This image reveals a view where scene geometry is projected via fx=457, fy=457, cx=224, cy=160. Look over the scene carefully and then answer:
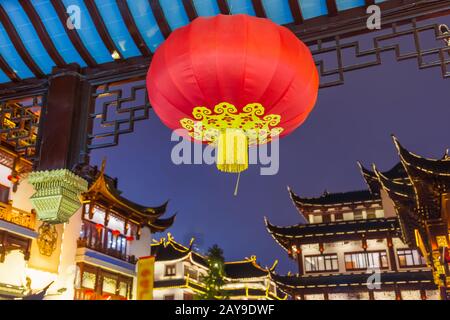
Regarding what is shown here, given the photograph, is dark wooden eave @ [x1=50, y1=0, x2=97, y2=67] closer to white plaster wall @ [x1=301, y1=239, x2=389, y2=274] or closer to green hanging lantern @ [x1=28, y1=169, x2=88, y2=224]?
green hanging lantern @ [x1=28, y1=169, x2=88, y2=224]

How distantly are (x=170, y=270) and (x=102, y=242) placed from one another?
978 centimetres

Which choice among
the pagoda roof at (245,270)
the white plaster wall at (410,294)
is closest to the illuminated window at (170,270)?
the pagoda roof at (245,270)

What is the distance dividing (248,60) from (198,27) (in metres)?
0.37

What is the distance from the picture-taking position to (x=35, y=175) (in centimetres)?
364

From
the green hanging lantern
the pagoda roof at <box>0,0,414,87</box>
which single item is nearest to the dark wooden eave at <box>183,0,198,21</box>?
the pagoda roof at <box>0,0,414,87</box>

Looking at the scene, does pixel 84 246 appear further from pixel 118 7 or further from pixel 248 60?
pixel 248 60

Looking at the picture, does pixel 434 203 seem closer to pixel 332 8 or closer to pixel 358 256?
pixel 332 8

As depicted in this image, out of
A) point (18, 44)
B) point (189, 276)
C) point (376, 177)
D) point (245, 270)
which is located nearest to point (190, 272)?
point (189, 276)

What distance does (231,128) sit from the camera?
296 cm

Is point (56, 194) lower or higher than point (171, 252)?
lower

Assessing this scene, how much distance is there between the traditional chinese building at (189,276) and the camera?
27297 mm

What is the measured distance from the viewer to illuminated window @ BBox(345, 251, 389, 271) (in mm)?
23062

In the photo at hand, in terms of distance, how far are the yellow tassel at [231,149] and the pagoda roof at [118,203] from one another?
14309 mm
